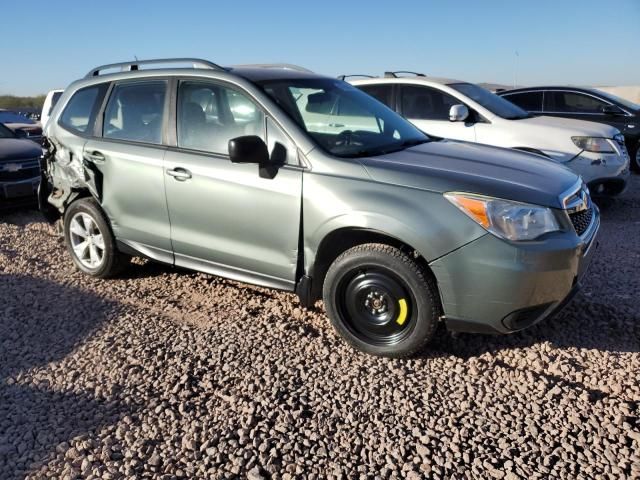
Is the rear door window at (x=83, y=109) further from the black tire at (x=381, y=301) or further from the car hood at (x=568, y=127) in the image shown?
the car hood at (x=568, y=127)

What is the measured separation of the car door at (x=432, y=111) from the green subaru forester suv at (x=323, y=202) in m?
3.19

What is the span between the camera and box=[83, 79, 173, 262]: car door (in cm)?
439

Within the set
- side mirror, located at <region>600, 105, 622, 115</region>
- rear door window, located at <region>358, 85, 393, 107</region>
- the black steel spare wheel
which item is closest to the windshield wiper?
the black steel spare wheel

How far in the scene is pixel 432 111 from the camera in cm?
796

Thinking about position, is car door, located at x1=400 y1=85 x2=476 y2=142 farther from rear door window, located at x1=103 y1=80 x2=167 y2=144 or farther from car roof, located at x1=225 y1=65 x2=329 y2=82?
rear door window, located at x1=103 y1=80 x2=167 y2=144

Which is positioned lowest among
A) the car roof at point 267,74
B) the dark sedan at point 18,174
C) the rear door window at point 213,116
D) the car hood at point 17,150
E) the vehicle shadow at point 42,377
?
the vehicle shadow at point 42,377

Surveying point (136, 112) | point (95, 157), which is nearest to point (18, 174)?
point (95, 157)

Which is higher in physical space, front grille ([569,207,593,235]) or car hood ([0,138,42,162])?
front grille ([569,207,593,235])

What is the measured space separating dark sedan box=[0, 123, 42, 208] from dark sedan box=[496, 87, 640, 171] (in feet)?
27.7

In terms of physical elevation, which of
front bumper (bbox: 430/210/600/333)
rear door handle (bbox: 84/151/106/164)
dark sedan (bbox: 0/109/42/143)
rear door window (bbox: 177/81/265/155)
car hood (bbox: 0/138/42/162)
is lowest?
dark sedan (bbox: 0/109/42/143)

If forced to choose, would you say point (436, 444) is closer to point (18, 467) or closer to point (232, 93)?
point (18, 467)

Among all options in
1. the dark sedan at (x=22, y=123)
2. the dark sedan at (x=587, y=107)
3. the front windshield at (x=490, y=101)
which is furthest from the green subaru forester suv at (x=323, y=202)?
Answer: the dark sedan at (x=22, y=123)

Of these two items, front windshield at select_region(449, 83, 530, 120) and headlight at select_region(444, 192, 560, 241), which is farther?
front windshield at select_region(449, 83, 530, 120)

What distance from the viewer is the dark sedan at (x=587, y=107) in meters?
10.3
